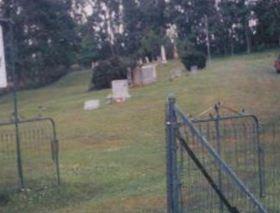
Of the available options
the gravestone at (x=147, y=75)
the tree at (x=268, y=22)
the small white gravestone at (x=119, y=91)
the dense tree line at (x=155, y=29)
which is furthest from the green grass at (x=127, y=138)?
the tree at (x=268, y=22)

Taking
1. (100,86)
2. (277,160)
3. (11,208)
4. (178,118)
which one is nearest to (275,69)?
(100,86)

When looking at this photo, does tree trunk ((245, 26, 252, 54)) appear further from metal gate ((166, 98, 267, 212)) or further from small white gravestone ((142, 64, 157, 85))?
metal gate ((166, 98, 267, 212))

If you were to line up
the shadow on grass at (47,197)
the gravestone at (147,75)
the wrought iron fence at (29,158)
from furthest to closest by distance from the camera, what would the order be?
the gravestone at (147,75) < the wrought iron fence at (29,158) < the shadow on grass at (47,197)

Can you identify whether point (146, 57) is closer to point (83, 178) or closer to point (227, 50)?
point (227, 50)

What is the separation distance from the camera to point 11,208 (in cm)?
1105

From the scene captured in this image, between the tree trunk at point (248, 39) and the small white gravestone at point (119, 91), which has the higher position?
the tree trunk at point (248, 39)

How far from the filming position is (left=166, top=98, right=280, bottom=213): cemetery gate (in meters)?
5.87

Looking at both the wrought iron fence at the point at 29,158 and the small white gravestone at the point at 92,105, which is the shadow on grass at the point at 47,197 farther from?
the small white gravestone at the point at 92,105

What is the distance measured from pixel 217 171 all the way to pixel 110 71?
90.8ft

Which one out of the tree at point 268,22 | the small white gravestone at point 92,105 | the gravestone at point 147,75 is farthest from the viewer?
the tree at point 268,22

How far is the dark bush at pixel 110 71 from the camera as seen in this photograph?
3825 cm

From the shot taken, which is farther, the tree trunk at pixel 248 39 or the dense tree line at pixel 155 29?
the tree trunk at pixel 248 39

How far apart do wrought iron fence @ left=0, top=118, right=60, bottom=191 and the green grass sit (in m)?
0.44

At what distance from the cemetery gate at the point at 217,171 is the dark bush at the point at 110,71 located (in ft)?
67.3
